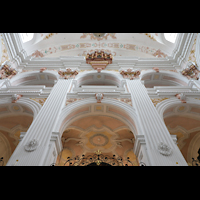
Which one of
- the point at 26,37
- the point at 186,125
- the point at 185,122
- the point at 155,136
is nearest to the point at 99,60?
the point at 26,37

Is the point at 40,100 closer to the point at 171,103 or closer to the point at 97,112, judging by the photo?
the point at 97,112

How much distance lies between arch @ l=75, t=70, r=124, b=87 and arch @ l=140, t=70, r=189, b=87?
161 centimetres

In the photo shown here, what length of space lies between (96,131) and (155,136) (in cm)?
381

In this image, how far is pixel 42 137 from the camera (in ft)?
15.1

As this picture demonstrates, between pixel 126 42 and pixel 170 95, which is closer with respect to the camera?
pixel 170 95

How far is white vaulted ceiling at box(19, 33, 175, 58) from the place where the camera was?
1300 cm

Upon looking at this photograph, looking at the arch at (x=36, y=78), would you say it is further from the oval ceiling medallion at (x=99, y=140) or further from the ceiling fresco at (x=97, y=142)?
the oval ceiling medallion at (x=99, y=140)

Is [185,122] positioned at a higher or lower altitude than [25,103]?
higher

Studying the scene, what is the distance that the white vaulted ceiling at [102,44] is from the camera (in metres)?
13.0

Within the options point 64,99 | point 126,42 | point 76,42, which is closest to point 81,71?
point 64,99

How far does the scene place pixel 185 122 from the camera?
7.41m

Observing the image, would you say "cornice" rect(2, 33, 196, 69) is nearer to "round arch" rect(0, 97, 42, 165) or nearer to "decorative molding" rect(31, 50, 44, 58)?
"decorative molding" rect(31, 50, 44, 58)

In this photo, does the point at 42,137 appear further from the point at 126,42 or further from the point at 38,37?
the point at 126,42
